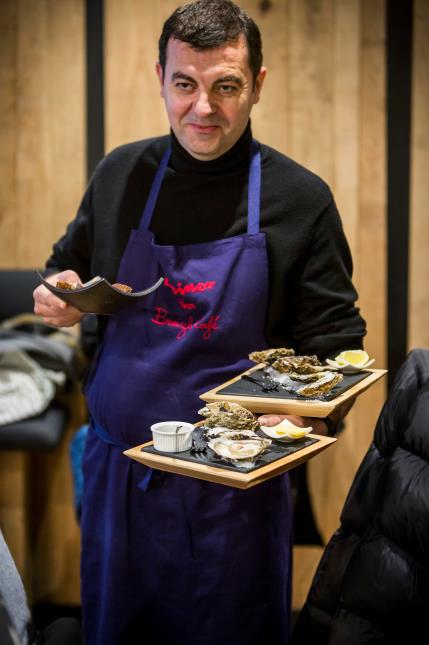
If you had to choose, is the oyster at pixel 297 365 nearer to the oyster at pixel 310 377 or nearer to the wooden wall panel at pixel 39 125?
the oyster at pixel 310 377

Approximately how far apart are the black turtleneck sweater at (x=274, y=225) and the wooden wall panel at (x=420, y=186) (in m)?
1.53

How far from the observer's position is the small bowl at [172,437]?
124 centimetres

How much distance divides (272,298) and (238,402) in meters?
0.38

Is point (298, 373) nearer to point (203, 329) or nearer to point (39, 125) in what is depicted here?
point (203, 329)

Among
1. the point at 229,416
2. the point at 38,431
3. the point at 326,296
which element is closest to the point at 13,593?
the point at 229,416

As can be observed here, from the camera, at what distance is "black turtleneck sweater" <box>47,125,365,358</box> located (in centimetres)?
168

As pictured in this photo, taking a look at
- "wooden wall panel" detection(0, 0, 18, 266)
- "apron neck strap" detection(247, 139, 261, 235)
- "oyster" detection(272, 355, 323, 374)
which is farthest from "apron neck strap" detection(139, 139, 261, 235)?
"wooden wall panel" detection(0, 0, 18, 266)

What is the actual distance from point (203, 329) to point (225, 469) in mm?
540

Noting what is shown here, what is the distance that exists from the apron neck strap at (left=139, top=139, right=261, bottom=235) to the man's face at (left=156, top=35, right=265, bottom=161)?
0.32 ft

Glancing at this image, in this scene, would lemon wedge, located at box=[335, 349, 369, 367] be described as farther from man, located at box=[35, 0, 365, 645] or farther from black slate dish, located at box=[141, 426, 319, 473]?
black slate dish, located at box=[141, 426, 319, 473]

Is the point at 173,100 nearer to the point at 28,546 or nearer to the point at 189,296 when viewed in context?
the point at 189,296

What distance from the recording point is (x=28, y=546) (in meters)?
2.99

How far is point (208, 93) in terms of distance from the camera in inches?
61.6

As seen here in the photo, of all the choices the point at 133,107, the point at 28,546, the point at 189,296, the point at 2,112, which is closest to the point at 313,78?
the point at 133,107
